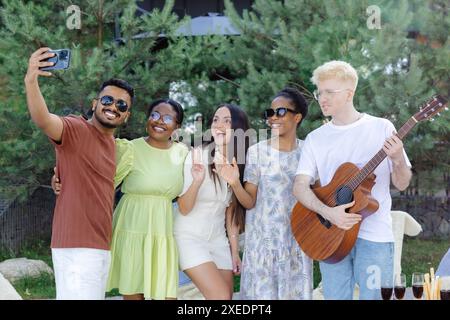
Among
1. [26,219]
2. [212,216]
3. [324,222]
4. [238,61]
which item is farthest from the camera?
[26,219]

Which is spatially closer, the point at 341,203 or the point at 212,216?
the point at 341,203

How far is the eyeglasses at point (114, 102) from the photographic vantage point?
13.8ft

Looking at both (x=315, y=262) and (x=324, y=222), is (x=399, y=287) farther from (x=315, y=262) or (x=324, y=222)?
(x=315, y=262)

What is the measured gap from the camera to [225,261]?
4.52 meters

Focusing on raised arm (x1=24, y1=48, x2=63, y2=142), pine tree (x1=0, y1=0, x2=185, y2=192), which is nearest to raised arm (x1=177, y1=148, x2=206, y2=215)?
raised arm (x1=24, y1=48, x2=63, y2=142)

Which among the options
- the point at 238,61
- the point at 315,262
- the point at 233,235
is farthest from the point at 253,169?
the point at 315,262

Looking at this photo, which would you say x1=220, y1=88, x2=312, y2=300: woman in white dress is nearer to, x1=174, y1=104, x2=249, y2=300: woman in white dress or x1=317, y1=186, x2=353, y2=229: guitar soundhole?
x1=174, y1=104, x2=249, y2=300: woman in white dress

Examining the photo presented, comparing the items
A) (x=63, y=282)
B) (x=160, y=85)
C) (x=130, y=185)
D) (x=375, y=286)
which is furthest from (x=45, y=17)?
(x=375, y=286)

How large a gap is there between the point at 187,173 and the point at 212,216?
0.97 feet

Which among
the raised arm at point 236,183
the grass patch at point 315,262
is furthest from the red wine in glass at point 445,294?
the grass patch at point 315,262

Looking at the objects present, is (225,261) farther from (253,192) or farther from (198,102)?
(198,102)

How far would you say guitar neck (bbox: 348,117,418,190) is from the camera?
3799 mm

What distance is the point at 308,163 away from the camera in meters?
4.15
